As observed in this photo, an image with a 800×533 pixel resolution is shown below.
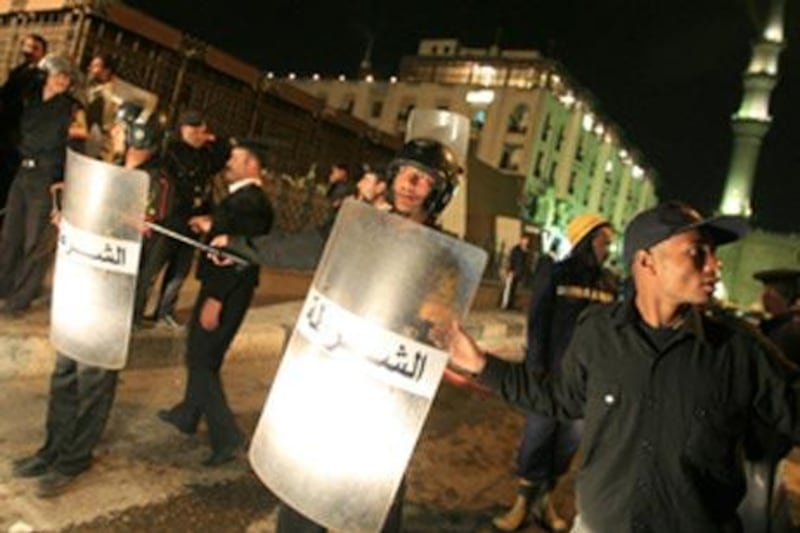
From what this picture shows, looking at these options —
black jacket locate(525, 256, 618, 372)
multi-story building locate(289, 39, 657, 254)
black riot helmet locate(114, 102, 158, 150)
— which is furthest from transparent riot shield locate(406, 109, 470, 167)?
multi-story building locate(289, 39, 657, 254)

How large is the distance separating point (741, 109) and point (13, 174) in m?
87.0

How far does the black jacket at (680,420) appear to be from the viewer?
2270mm

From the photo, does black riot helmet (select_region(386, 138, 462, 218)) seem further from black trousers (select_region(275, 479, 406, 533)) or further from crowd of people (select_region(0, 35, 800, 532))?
black trousers (select_region(275, 479, 406, 533))

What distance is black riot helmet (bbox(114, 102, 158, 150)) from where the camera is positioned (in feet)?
13.7

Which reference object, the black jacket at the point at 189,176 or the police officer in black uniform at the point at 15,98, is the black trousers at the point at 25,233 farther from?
the black jacket at the point at 189,176

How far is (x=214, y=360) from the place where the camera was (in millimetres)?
4754

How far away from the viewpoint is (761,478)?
11.0 ft

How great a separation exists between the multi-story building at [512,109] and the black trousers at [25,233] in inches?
1628

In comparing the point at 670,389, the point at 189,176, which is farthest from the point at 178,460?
the point at 670,389

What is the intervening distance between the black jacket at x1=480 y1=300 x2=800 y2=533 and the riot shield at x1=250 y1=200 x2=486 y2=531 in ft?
1.88

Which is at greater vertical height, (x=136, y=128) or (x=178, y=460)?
(x=136, y=128)

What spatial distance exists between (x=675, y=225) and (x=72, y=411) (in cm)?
310

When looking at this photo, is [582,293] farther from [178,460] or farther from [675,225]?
[178,460]

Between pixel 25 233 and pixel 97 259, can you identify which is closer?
pixel 97 259
